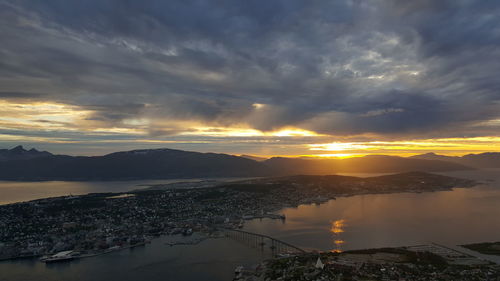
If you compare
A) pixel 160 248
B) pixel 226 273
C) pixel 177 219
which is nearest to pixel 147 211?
pixel 177 219

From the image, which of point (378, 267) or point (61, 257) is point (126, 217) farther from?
point (378, 267)

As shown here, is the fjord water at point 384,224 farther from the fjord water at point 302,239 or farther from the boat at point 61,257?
the boat at point 61,257

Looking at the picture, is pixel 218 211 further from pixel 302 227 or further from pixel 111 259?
pixel 111 259

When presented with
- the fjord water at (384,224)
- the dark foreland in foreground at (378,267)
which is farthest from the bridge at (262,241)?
the dark foreland in foreground at (378,267)

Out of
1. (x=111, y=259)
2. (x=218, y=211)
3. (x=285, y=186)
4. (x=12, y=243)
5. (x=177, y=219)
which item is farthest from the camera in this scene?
(x=285, y=186)

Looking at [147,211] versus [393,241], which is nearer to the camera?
[393,241]

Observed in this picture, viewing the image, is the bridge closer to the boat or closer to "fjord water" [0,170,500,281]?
"fjord water" [0,170,500,281]

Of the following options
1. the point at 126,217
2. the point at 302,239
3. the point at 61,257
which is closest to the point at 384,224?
the point at 302,239
